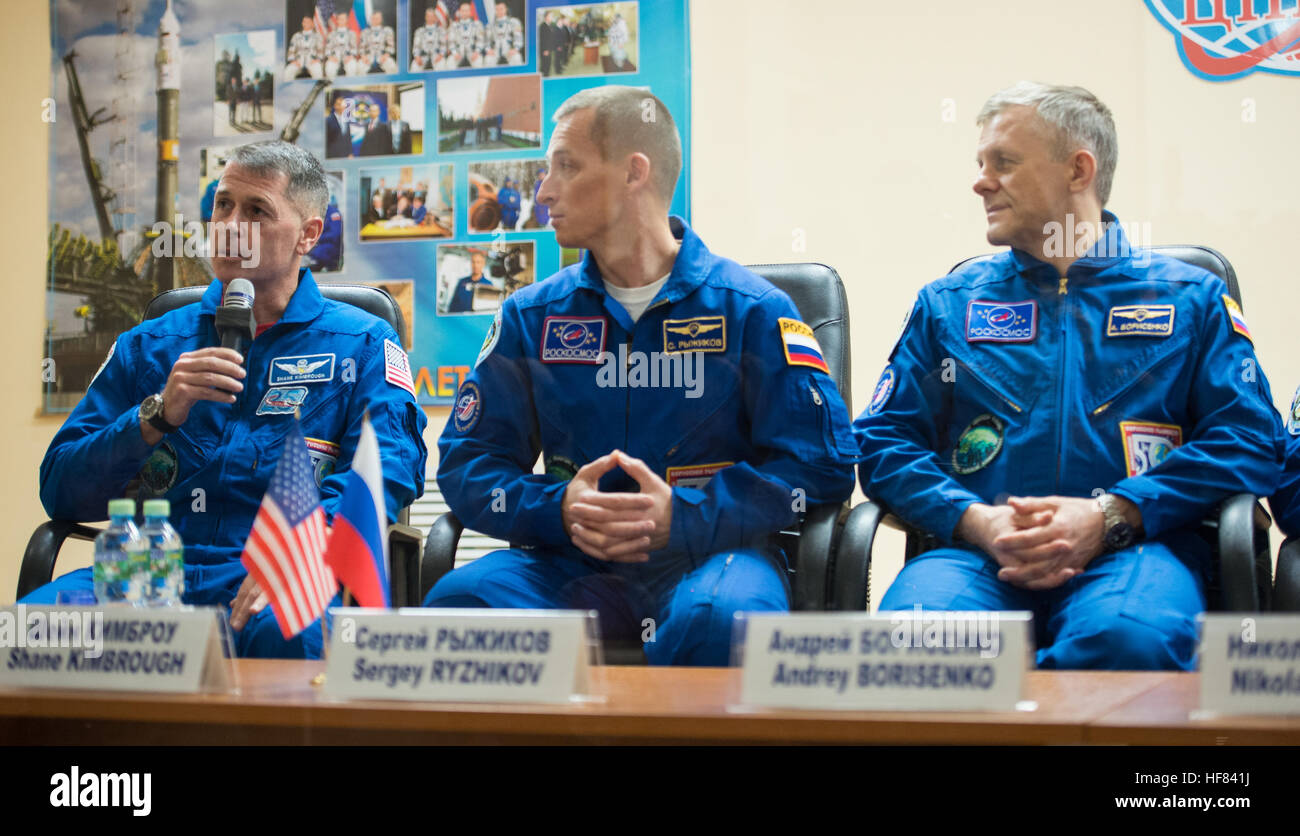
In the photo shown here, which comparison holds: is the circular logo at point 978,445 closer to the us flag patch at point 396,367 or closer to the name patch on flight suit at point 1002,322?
the name patch on flight suit at point 1002,322

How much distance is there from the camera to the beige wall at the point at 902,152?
1.98 m

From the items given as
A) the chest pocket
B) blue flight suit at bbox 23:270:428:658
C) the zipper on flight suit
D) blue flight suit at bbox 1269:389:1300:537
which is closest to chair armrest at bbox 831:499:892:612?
the zipper on flight suit

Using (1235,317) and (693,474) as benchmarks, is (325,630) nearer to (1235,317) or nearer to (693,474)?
(693,474)

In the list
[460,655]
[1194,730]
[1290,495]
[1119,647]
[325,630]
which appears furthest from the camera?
[1290,495]

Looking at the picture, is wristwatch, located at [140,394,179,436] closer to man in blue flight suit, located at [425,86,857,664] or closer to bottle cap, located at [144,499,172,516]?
bottle cap, located at [144,499,172,516]

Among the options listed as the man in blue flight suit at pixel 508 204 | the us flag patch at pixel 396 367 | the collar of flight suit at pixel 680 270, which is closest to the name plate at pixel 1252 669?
the collar of flight suit at pixel 680 270

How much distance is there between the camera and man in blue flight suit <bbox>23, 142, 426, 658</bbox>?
6.36 ft

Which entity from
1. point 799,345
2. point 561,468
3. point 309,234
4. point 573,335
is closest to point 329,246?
point 309,234

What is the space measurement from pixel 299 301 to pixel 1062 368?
54.3 inches

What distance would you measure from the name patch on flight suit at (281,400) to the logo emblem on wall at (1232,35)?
1.66 metres

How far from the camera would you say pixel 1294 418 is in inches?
74.9

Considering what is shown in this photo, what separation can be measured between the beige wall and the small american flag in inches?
37.0

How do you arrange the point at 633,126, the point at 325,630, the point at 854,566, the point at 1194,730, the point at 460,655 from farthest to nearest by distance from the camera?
the point at 633,126
the point at 854,566
the point at 325,630
the point at 460,655
the point at 1194,730
